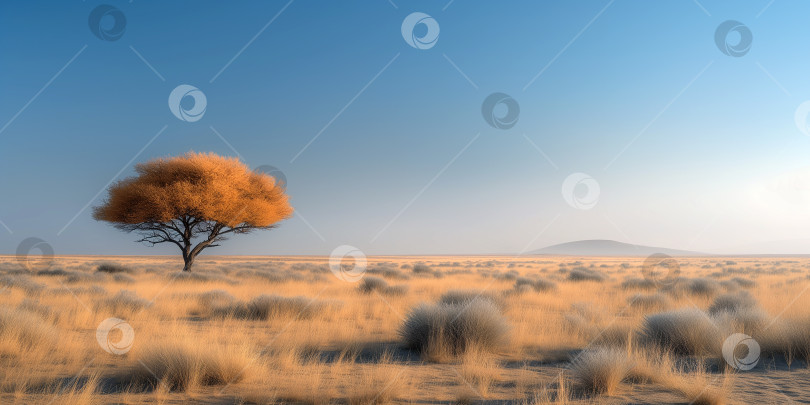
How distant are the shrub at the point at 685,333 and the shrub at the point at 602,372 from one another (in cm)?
247

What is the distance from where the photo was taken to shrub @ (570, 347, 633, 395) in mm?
5102

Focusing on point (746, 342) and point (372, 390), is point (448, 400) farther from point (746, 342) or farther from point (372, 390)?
point (746, 342)

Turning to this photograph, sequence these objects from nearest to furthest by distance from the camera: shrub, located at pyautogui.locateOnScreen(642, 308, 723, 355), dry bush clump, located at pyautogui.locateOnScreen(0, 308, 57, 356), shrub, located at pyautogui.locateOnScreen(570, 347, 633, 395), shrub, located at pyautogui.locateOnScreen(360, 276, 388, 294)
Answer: shrub, located at pyautogui.locateOnScreen(570, 347, 633, 395), dry bush clump, located at pyautogui.locateOnScreen(0, 308, 57, 356), shrub, located at pyautogui.locateOnScreen(642, 308, 723, 355), shrub, located at pyautogui.locateOnScreen(360, 276, 388, 294)

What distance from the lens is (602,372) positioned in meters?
5.12

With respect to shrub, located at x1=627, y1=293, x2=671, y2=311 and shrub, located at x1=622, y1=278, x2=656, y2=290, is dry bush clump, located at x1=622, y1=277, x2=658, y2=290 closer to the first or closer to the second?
shrub, located at x1=622, y1=278, x2=656, y2=290

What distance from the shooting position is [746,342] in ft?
23.2

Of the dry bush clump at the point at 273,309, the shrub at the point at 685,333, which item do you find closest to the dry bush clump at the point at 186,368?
the dry bush clump at the point at 273,309

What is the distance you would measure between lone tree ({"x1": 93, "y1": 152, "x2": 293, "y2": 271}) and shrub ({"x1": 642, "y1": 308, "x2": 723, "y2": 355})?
22084 millimetres

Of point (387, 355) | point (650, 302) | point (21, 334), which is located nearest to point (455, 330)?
point (387, 355)

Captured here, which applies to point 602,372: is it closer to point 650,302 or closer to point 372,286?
point 650,302

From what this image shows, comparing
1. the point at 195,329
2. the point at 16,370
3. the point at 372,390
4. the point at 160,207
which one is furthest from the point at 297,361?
the point at 160,207

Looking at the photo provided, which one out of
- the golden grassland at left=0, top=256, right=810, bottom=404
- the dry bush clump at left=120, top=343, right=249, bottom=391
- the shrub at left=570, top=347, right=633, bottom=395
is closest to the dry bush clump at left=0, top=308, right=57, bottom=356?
the golden grassland at left=0, top=256, right=810, bottom=404

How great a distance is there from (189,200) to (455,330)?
20.4 metres

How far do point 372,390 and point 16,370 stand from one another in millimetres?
4760
